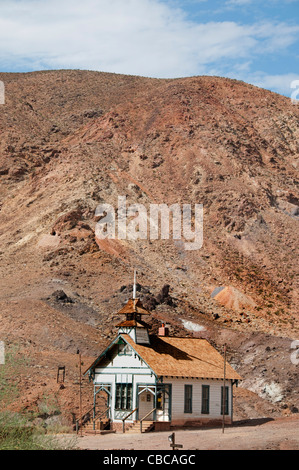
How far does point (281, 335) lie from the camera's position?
64.3 meters

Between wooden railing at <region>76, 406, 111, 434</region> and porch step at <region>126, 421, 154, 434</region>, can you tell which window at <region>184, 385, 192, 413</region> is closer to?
porch step at <region>126, 421, 154, 434</region>

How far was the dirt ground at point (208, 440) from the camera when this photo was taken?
94.7 ft

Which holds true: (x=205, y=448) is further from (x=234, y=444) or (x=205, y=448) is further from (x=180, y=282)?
(x=180, y=282)

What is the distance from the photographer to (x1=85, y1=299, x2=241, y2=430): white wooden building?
128ft

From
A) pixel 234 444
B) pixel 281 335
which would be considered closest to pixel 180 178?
pixel 281 335

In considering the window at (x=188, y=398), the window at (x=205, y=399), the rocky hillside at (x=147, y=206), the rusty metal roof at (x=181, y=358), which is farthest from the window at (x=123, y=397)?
the rocky hillside at (x=147, y=206)

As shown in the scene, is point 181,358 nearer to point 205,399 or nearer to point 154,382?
point 205,399

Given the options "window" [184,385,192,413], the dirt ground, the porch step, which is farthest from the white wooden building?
the dirt ground

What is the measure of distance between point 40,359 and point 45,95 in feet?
315

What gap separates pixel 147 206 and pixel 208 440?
58589 millimetres

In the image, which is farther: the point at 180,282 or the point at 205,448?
the point at 180,282

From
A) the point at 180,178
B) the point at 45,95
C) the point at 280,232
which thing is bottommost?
the point at 280,232

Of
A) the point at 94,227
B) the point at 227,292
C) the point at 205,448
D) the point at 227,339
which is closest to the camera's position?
the point at 205,448

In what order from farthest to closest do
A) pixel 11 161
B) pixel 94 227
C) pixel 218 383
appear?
1. pixel 11 161
2. pixel 94 227
3. pixel 218 383
